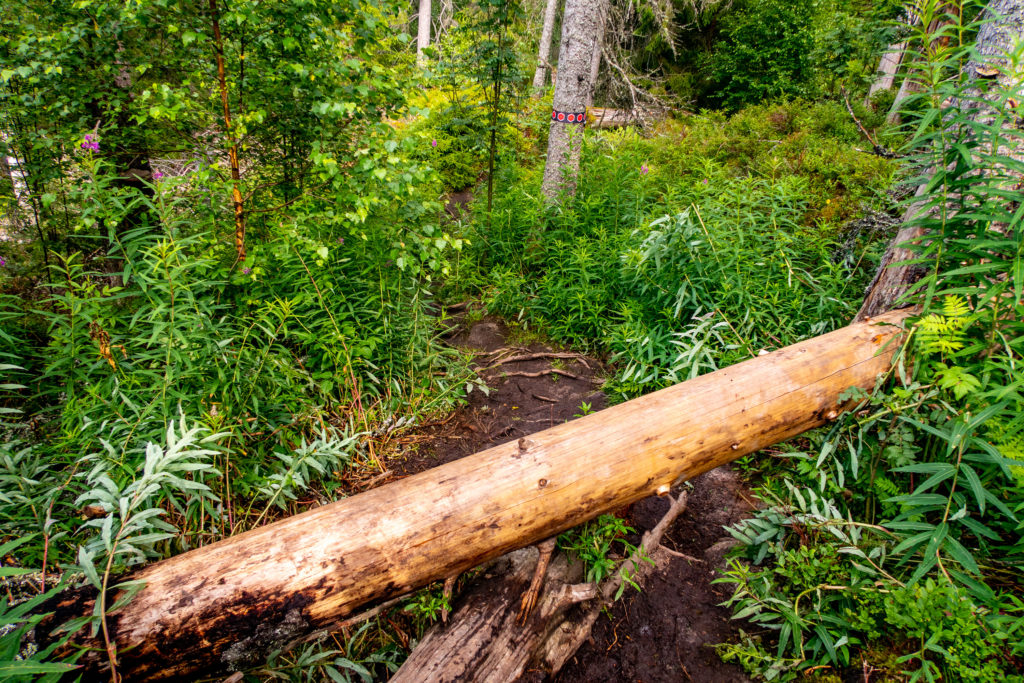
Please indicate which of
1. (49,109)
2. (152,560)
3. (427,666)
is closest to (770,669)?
(427,666)

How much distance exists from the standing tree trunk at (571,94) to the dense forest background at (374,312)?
585 millimetres

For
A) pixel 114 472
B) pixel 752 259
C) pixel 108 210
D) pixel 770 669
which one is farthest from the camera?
pixel 752 259

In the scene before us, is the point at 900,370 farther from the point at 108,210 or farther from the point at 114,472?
the point at 108,210

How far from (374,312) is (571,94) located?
4056 millimetres

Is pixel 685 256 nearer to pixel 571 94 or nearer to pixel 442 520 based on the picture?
pixel 571 94

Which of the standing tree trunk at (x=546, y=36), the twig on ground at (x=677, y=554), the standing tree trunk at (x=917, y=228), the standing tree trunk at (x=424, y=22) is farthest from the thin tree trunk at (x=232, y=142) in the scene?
the standing tree trunk at (x=424, y=22)

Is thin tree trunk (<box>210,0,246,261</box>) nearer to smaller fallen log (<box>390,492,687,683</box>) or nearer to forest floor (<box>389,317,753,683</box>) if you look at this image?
forest floor (<box>389,317,753,683</box>)

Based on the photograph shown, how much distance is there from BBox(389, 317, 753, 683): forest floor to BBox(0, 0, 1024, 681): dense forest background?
6.7 inches

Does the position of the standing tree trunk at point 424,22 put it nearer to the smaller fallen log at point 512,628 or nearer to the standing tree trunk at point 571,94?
the standing tree trunk at point 571,94

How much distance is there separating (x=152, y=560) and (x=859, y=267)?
5.32 metres

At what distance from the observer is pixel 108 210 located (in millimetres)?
2682

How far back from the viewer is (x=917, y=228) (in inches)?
127

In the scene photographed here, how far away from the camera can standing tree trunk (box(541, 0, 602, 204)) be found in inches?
223

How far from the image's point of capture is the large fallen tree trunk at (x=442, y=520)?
5.39 ft
